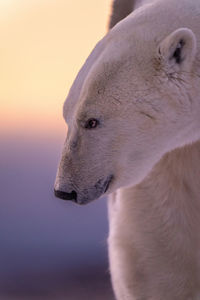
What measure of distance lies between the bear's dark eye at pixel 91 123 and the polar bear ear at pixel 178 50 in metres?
0.24

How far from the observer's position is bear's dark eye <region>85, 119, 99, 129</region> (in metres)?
2.65

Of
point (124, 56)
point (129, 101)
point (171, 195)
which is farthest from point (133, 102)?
point (171, 195)

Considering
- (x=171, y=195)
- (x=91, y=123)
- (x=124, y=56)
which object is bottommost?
(x=171, y=195)

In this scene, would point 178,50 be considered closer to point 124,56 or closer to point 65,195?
point 124,56

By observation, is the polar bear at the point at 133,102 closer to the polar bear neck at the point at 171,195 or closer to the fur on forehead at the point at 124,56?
the fur on forehead at the point at 124,56

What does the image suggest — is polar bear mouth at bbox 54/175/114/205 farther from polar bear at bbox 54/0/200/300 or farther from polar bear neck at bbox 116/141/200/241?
polar bear neck at bbox 116/141/200/241

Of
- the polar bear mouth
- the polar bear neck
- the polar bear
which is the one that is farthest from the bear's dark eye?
the polar bear neck

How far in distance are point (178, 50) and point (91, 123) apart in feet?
1.01

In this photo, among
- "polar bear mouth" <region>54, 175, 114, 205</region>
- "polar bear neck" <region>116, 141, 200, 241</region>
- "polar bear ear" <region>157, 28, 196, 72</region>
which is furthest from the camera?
"polar bear neck" <region>116, 141, 200, 241</region>

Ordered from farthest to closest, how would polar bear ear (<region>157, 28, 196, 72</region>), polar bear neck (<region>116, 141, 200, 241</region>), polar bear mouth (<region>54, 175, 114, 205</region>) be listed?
polar bear neck (<region>116, 141, 200, 241</region>), polar bear mouth (<region>54, 175, 114, 205</region>), polar bear ear (<region>157, 28, 196, 72</region>)

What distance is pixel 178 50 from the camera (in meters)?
2.64

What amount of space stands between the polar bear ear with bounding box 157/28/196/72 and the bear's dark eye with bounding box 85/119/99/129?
9.5 inches

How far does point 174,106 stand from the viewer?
2.69 meters

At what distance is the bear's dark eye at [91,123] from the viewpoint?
265cm
